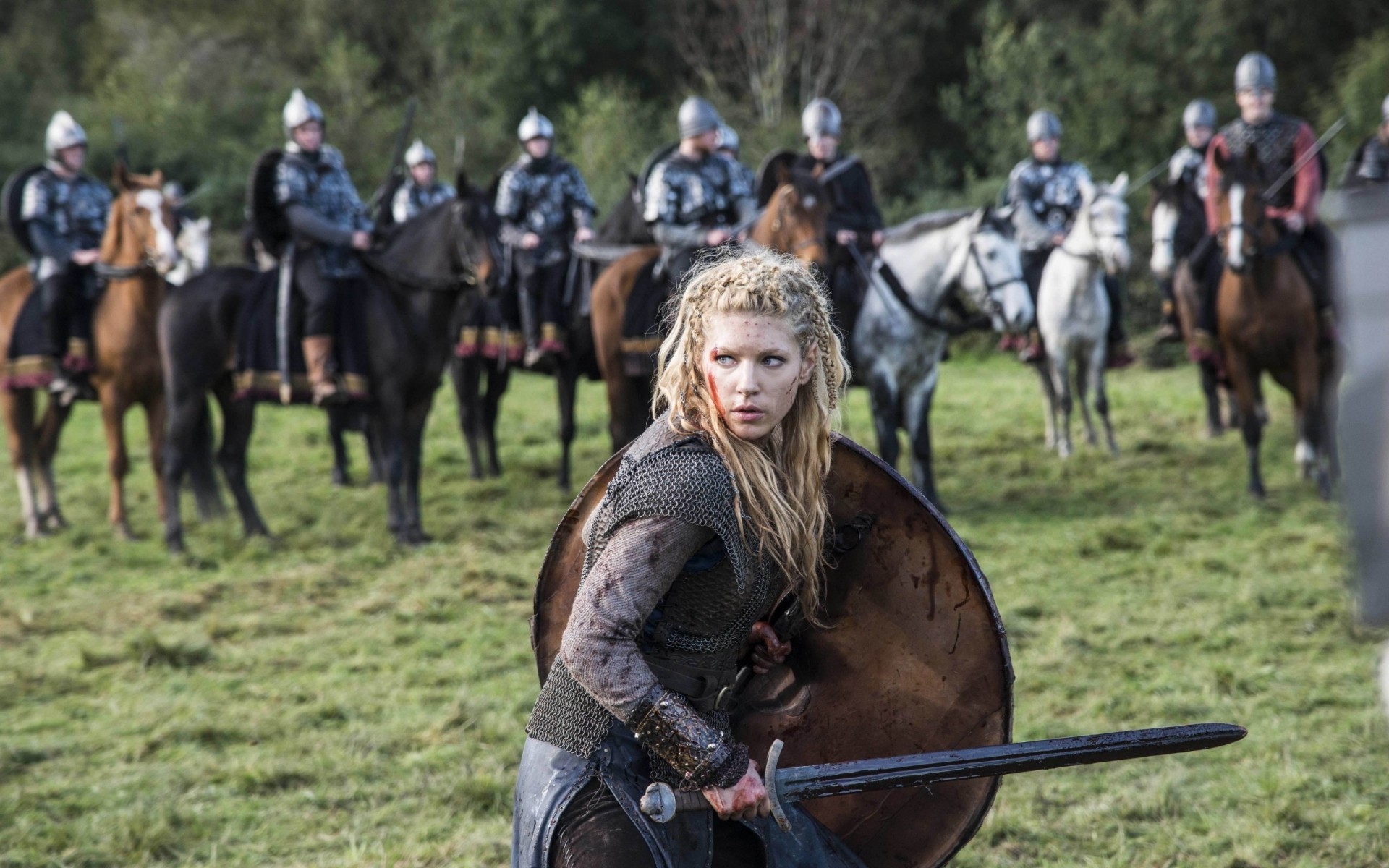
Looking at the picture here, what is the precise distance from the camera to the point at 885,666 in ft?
8.23

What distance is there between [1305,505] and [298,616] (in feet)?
17.7

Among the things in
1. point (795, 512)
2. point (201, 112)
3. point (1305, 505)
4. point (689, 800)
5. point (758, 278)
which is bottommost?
point (1305, 505)

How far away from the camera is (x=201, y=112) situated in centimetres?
2480

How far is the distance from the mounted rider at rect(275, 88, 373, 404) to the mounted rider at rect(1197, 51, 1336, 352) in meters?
4.83

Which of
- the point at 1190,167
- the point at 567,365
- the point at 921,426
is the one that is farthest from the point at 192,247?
the point at 1190,167

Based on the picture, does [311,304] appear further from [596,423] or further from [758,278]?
[758,278]

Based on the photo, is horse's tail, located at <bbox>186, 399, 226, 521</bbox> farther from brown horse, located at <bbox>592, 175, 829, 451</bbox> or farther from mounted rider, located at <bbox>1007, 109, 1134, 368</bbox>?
mounted rider, located at <bbox>1007, 109, 1134, 368</bbox>

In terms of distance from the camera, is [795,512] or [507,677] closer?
[795,512]

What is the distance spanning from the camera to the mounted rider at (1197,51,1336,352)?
8.02m

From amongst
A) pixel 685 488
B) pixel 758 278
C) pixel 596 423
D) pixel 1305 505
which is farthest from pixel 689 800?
pixel 596 423

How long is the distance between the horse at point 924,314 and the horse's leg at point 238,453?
3.57 meters

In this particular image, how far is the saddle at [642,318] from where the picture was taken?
820 cm

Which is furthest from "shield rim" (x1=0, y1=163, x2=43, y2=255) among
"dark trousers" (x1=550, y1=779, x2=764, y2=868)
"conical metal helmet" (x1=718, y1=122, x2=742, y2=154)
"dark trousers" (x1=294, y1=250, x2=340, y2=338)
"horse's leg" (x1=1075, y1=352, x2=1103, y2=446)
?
"dark trousers" (x1=550, y1=779, x2=764, y2=868)

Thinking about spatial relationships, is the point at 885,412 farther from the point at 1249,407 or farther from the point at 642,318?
the point at 1249,407
